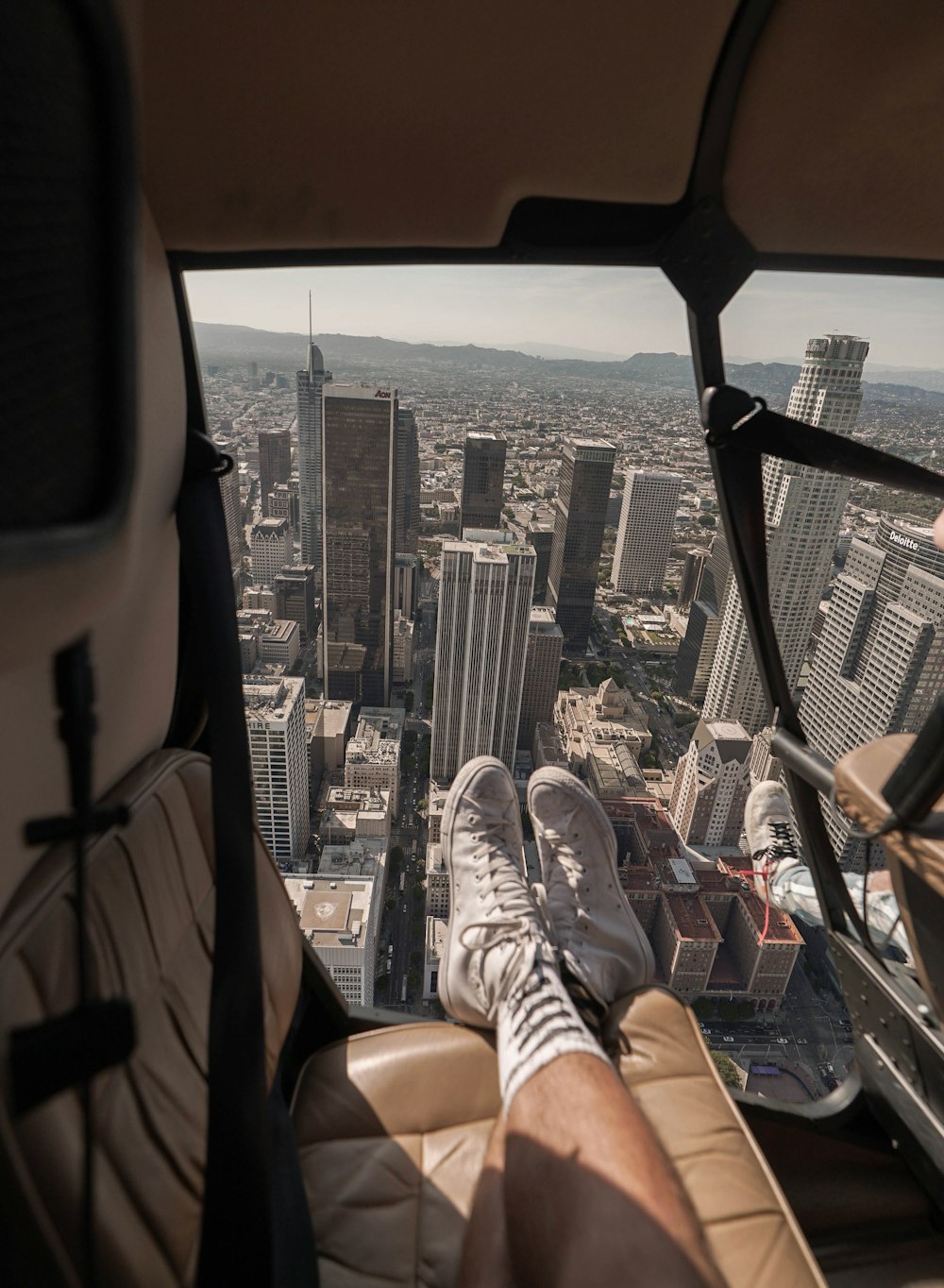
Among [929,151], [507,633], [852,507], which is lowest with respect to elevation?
[507,633]

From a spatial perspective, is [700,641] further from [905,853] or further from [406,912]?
[905,853]

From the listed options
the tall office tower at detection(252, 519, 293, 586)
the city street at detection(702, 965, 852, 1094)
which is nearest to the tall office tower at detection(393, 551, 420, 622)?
the tall office tower at detection(252, 519, 293, 586)

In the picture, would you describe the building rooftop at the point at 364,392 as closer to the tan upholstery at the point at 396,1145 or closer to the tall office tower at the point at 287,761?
the tall office tower at the point at 287,761

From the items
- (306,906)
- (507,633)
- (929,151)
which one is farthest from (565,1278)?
(507,633)

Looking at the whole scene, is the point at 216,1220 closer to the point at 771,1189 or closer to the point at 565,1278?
the point at 565,1278

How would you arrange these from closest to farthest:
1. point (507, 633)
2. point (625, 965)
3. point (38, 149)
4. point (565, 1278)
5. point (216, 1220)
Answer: point (38, 149) → point (216, 1220) → point (565, 1278) → point (625, 965) → point (507, 633)

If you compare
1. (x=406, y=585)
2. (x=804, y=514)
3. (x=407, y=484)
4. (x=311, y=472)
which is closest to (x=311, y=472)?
(x=311, y=472)
